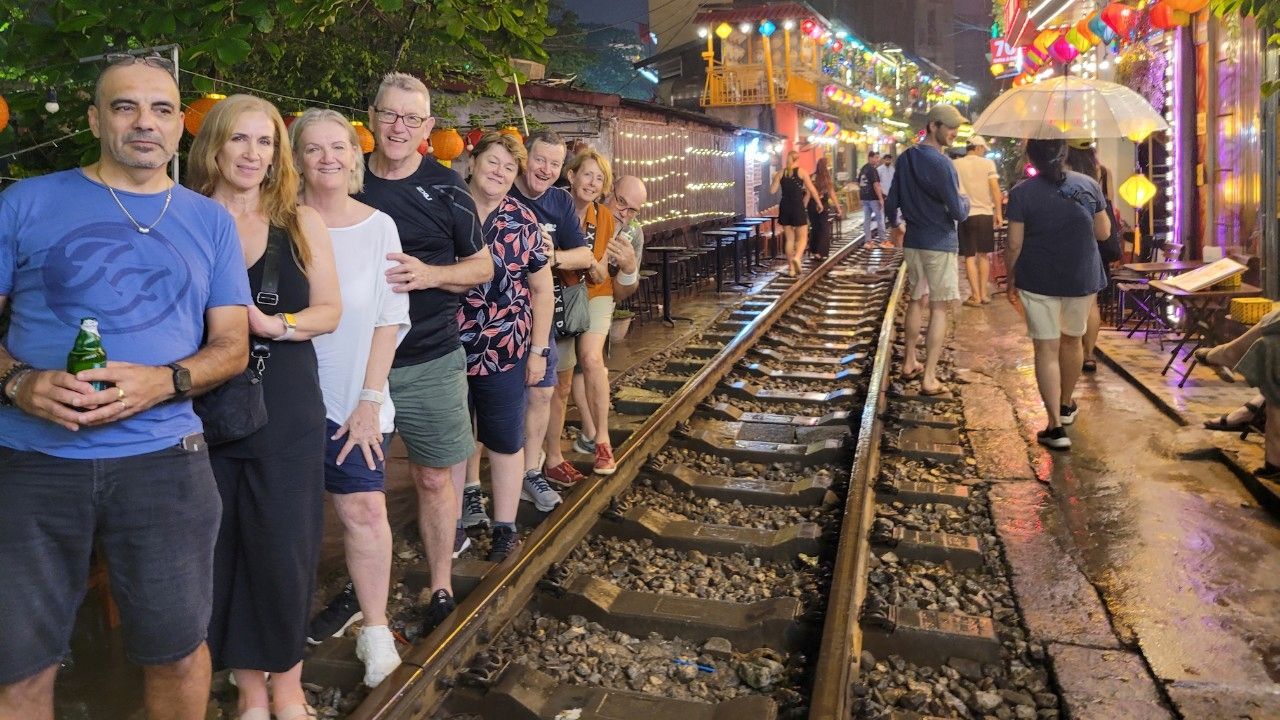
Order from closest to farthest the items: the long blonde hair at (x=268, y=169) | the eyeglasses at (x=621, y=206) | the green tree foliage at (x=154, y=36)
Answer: the long blonde hair at (x=268, y=169), the green tree foliage at (x=154, y=36), the eyeglasses at (x=621, y=206)

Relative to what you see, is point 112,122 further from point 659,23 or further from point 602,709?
point 659,23

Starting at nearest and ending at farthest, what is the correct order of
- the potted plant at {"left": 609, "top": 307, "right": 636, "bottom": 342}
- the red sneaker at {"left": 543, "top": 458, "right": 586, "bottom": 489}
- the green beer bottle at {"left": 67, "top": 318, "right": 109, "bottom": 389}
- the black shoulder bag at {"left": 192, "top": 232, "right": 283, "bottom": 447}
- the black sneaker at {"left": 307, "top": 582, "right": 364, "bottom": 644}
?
the green beer bottle at {"left": 67, "top": 318, "right": 109, "bottom": 389} → the black shoulder bag at {"left": 192, "top": 232, "right": 283, "bottom": 447} → the black sneaker at {"left": 307, "top": 582, "right": 364, "bottom": 644} → the red sneaker at {"left": 543, "top": 458, "right": 586, "bottom": 489} → the potted plant at {"left": 609, "top": 307, "right": 636, "bottom": 342}

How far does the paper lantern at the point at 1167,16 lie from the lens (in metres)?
9.15

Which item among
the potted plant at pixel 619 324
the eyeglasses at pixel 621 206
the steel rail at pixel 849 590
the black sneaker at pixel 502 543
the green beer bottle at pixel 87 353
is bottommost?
the steel rail at pixel 849 590

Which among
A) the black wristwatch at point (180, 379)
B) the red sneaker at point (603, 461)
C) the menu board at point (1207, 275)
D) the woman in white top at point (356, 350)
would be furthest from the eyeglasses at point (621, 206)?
the menu board at point (1207, 275)

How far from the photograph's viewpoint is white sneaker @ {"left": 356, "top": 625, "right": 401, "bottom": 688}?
351cm

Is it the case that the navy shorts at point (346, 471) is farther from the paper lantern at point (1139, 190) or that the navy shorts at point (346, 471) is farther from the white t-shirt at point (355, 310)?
the paper lantern at point (1139, 190)

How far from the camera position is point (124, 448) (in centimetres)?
245

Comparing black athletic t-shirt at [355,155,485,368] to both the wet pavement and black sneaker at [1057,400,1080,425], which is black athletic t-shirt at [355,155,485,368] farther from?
black sneaker at [1057,400,1080,425]

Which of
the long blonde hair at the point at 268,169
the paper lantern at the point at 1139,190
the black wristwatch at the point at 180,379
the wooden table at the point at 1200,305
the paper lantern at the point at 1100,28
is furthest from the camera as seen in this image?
the paper lantern at the point at 1100,28

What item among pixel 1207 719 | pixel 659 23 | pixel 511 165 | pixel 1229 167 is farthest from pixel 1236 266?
pixel 659 23

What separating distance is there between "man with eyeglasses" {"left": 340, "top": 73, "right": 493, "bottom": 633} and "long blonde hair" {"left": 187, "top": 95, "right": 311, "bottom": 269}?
23.0 inches

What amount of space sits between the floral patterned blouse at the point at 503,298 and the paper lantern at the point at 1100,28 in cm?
1008

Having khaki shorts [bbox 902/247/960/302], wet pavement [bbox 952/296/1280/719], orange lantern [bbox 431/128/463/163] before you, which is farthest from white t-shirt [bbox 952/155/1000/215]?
orange lantern [bbox 431/128/463/163]
